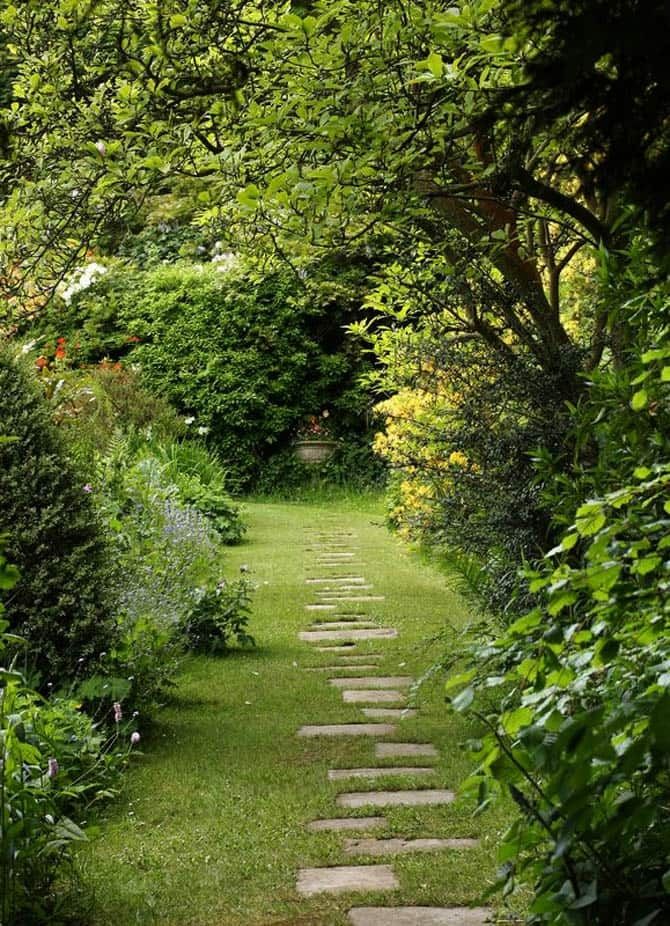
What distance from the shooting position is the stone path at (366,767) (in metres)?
2.99

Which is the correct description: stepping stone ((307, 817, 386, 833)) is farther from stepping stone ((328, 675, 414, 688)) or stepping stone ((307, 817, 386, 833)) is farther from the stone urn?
the stone urn

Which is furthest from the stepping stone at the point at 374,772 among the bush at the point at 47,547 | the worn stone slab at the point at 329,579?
the worn stone slab at the point at 329,579

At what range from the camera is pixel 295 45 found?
4.38 meters

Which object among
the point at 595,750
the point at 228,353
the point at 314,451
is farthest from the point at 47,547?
the point at 314,451

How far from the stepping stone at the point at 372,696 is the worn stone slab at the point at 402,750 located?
2.21 feet

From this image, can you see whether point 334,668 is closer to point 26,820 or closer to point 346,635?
point 346,635

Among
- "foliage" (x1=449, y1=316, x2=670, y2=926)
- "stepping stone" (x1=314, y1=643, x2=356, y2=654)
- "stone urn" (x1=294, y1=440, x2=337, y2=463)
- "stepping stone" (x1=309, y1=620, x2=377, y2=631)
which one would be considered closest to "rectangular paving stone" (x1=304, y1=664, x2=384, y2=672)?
"stepping stone" (x1=314, y1=643, x2=356, y2=654)

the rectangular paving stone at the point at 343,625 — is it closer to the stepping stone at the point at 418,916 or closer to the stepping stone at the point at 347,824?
the stepping stone at the point at 347,824

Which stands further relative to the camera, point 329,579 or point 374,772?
point 329,579

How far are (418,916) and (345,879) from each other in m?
0.36

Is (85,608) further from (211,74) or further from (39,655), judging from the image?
(211,74)

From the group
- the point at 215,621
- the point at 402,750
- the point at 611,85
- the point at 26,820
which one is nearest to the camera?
the point at 611,85

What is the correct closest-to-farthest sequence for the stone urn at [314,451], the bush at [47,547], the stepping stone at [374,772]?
1. the stepping stone at [374,772]
2. the bush at [47,547]
3. the stone urn at [314,451]

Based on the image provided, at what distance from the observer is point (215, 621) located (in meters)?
6.75
